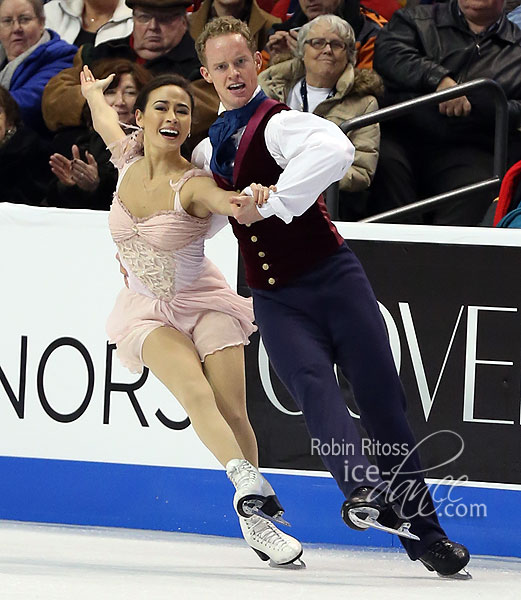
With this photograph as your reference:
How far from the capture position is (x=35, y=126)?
21.0ft

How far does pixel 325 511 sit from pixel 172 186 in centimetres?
146

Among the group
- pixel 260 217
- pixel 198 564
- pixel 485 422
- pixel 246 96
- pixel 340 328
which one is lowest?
pixel 198 564

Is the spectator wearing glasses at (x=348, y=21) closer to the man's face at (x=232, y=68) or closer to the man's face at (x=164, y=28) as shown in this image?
the man's face at (x=164, y=28)

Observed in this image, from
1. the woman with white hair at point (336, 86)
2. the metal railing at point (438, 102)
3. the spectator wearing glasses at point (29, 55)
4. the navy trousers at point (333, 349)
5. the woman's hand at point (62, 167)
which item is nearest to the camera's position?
the navy trousers at point (333, 349)

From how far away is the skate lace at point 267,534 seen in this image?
4.11m

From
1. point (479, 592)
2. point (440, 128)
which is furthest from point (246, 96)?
point (440, 128)

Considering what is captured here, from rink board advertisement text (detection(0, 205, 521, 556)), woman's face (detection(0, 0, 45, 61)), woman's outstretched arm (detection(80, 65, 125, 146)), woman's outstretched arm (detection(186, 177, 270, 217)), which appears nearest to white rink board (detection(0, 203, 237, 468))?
rink board advertisement text (detection(0, 205, 521, 556))

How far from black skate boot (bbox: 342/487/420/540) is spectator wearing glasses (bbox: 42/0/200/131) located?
2946 millimetres

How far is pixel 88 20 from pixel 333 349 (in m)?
3.41

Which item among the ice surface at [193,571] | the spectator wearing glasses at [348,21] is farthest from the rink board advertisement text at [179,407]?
the spectator wearing glasses at [348,21]

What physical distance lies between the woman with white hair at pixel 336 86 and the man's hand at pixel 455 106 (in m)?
0.30

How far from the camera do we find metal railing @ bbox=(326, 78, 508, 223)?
205 inches

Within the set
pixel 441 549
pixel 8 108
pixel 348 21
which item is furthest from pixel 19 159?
pixel 441 549

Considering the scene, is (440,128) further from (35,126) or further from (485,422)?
(35,126)
